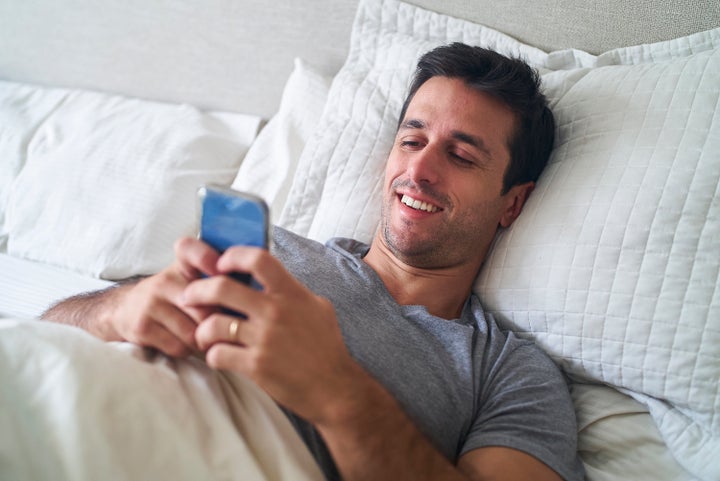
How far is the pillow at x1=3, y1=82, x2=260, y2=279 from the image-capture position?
138 centimetres

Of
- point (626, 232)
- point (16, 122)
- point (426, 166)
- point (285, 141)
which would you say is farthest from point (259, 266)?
point (16, 122)

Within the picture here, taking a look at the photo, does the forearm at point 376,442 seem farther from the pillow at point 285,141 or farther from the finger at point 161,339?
the pillow at point 285,141

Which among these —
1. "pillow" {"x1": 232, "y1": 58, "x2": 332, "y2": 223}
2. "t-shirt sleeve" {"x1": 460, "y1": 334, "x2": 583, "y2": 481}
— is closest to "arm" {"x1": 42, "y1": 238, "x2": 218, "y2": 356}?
"t-shirt sleeve" {"x1": 460, "y1": 334, "x2": 583, "y2": 481}

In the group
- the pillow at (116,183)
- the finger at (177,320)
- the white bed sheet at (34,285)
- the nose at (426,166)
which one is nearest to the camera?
the finger at (177,320)

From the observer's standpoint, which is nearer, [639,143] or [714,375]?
[714,375]

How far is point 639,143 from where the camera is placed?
99 cm

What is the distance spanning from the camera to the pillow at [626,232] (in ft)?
2.83

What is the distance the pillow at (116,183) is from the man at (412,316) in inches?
17.1

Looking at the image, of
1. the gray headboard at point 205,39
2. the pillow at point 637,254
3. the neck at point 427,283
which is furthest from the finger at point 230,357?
the gray headboard at point 205,39

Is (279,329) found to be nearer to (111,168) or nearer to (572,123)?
(572,123)

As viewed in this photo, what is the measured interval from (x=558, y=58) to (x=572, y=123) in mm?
233

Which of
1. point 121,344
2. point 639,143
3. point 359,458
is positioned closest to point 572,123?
point 639,143

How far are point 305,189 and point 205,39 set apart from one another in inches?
28.4

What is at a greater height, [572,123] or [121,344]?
[572,123]
